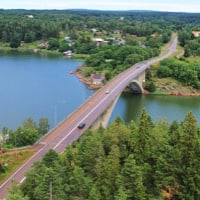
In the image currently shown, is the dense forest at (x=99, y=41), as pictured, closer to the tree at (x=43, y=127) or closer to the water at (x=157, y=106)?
the water at (x=157, y=106)

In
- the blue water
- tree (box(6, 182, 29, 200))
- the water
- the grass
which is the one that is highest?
tree (box(6, 182, 29, 200))

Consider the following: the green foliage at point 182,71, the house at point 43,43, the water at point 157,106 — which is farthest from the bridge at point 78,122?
the house at point 43,43

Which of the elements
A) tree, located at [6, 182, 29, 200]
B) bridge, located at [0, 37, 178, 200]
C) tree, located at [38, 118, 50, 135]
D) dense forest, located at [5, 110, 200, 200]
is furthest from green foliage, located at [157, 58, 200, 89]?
tree, located at [6, 182, 29, 200]

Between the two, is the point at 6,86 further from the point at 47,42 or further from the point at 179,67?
the point at 47,42

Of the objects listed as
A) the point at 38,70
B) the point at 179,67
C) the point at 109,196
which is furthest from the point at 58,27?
the point at 109,196

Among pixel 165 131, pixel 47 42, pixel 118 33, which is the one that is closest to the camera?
pixel 165 131

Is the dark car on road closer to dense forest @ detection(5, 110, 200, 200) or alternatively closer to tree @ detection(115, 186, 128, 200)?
dense forest @ detection(5, 110, 200, 200)
